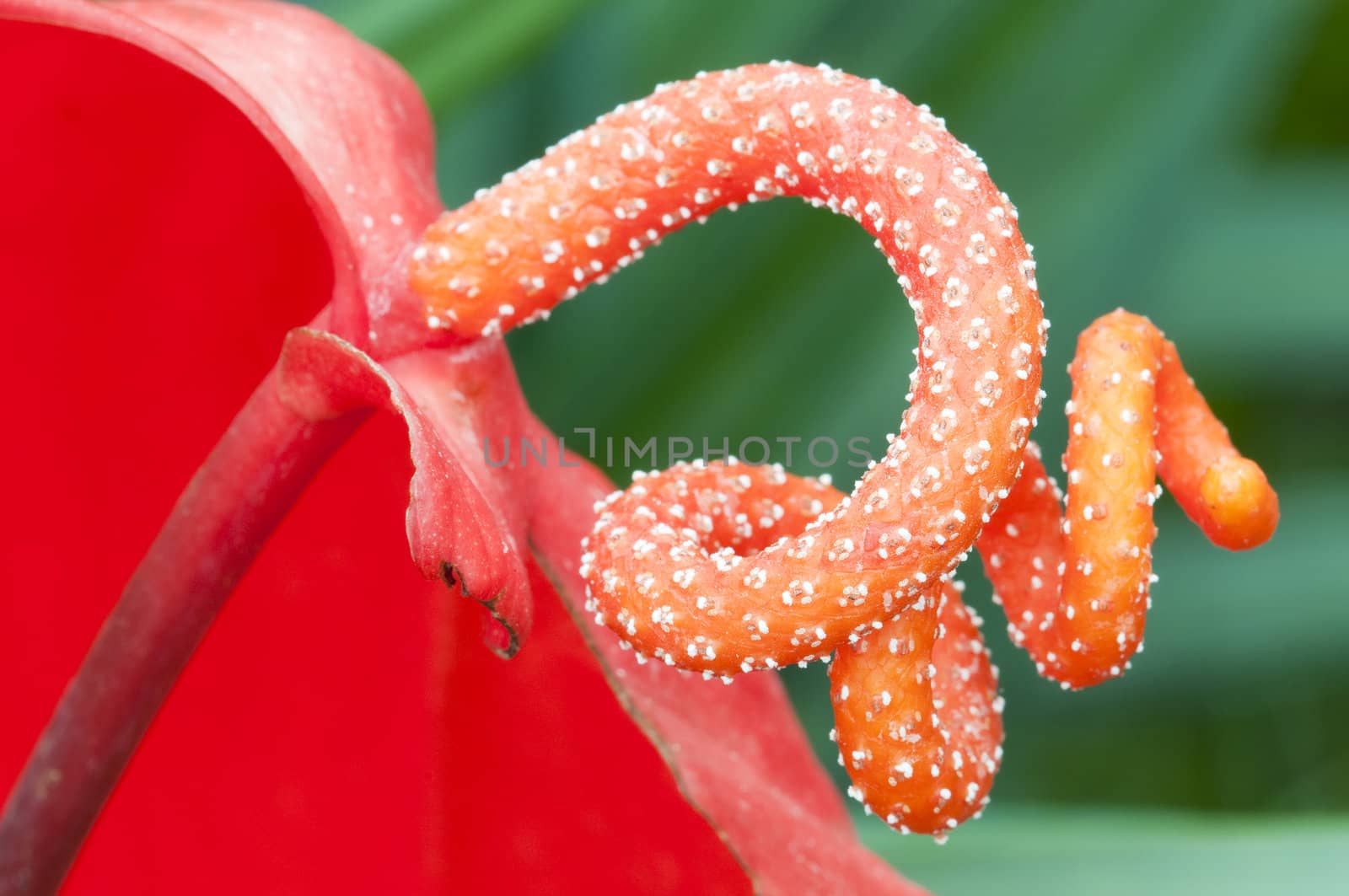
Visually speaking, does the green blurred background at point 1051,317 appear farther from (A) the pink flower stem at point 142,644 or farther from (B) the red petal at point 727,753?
(A) the pink flower stem at point 142,644

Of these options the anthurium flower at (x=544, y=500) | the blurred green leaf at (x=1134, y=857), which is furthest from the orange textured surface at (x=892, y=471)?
the blurred green leaf at (x=1134, y=857)

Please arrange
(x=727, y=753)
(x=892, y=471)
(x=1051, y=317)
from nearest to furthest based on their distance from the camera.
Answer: (x=892, y=471) → (x=727, y=753) → (x=1051, y=317)

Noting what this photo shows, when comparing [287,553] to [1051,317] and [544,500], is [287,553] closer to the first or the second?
[544,500]

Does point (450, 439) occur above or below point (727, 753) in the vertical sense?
above


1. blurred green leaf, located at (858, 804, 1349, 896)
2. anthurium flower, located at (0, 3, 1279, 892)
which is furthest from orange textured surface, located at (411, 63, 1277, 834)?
blurred green leaf, located at (858, 804, 1349, 896)

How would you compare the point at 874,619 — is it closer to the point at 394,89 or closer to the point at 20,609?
the point at 394,89

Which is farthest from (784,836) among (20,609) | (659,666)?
(20,609)

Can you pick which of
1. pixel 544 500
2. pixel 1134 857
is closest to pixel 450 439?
pixel 544 500
